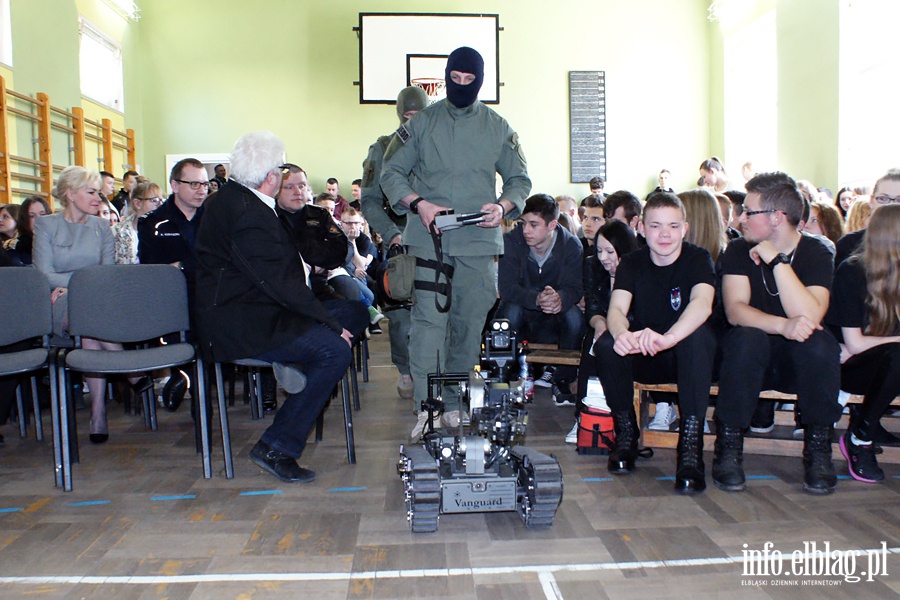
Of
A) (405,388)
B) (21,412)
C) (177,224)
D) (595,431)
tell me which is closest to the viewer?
(595,431)

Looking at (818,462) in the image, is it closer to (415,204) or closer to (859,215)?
(859,215)

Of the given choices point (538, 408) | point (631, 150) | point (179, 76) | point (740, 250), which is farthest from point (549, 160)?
point (740, 250)

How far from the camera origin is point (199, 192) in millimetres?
3609

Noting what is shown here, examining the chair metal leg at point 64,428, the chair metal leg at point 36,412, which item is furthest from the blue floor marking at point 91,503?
the chair metal leg at point 36,412

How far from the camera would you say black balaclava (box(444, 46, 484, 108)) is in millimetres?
3064

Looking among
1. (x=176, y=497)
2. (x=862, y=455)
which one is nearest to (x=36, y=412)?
(x=176, y=497)

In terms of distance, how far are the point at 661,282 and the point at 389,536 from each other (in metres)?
1.39

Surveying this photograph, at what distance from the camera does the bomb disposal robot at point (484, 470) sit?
6.69ft

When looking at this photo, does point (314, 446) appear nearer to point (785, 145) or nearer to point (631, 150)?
point (785, 145)

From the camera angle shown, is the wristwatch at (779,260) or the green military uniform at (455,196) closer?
the wristwatch at (779,260)

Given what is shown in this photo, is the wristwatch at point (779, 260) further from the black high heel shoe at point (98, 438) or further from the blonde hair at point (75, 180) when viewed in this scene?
the blonde hair at point (75, 180)

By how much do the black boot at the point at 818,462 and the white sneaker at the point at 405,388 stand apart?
2109mm

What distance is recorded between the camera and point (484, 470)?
2.14 meters

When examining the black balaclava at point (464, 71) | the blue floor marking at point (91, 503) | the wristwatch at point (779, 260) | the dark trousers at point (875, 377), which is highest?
the black balaclava at point (464, 71)
